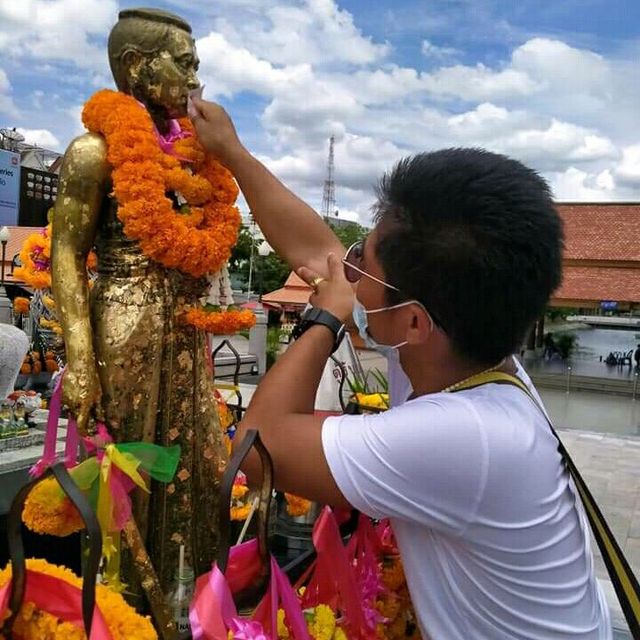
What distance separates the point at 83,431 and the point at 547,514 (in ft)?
4.57

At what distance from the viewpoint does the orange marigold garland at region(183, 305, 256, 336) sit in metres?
2.14

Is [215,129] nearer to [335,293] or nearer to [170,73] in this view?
[170,73]

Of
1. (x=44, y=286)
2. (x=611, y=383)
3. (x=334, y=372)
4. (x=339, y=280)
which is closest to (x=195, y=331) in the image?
(x=44, y=286)

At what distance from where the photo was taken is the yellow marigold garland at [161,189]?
1.96 m

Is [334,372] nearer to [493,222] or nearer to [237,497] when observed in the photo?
[237,497]

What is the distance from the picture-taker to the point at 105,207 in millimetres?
2061

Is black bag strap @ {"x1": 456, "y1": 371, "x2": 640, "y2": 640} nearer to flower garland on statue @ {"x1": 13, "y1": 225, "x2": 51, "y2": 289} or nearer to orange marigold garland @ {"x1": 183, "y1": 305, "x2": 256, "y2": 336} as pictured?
orange marigold garland @ {"x1": 183, "y1": 305, "x2": 256, "y2": 336}

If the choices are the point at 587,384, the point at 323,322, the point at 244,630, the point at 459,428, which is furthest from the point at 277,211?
the point at 587,384

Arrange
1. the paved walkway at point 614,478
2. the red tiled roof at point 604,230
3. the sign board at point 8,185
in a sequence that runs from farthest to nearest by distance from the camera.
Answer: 1. the sign board at point 8,185
2. the red tiled roof at point 604,230
3. the paved walkway at point 614,478

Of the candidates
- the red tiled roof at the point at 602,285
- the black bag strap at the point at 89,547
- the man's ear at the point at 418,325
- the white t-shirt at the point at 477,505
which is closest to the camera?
the black bag strap at the point at 89,547

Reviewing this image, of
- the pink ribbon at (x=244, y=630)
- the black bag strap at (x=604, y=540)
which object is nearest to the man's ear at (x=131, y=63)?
the black bag strap at (x=604, y=540)

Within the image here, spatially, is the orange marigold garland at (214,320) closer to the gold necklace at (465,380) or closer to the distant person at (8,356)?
the gold necklace at (465,380)

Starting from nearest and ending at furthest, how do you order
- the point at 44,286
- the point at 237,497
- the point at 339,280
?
1. the point at 339,280
2. the point at 44,286
3. the point at 237,497

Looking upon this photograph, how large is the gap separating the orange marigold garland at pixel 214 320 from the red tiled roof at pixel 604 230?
1698 cm
